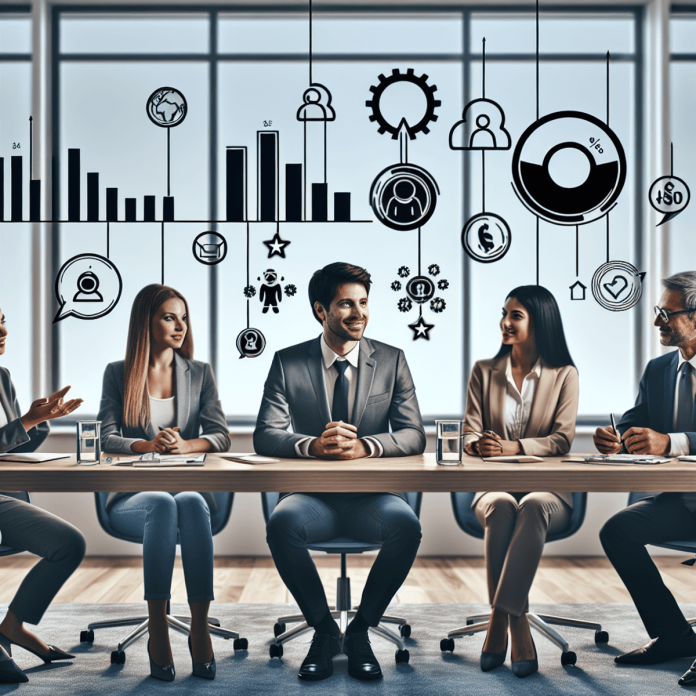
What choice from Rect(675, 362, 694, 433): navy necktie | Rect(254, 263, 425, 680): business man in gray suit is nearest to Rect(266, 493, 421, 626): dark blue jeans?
Rect(254, 263, 425, 680): business man in gray suit

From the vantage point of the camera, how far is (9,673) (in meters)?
2.10

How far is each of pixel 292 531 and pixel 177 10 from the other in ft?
10.7

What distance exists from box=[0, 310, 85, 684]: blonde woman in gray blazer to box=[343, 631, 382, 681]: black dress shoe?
904mm

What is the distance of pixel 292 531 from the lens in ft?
7.04

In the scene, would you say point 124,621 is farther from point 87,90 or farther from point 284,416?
point 87,90

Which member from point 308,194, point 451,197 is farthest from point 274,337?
point 451,197

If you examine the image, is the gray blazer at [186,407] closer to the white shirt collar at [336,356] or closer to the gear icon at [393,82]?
the white shirt collar at [336,356]

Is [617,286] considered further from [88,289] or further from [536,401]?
[88,289]

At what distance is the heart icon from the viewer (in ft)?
12.5

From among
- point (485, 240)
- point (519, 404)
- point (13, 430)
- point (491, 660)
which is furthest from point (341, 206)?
point (491, 660)

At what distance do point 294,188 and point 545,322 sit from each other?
139cm

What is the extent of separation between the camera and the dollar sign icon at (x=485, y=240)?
12.6ft

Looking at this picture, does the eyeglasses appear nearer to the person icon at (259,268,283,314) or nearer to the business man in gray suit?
the business man in gray suit

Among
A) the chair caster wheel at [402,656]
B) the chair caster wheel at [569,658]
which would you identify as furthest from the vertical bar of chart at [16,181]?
the chair caster wheel at [569,658]
